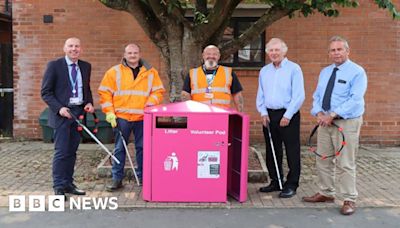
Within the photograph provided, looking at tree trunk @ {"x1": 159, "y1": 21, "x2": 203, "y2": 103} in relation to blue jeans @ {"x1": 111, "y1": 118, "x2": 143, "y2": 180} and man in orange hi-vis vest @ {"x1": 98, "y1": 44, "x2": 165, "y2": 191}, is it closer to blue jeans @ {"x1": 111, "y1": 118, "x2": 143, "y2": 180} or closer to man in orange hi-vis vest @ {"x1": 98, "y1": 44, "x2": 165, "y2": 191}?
man in orange hi-vis vest @ {"x1": 98, "y1": 44, "x2": 165, "y2": 191}

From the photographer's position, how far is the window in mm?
9750

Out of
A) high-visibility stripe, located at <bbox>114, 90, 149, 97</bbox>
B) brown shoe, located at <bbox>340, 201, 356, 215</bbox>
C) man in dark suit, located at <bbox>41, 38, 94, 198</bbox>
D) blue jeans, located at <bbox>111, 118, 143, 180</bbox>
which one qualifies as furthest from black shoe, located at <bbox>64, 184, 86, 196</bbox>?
brown shoe, located at <bbox>340, 201, 356, 215</bbox>

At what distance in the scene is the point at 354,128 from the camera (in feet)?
17.0

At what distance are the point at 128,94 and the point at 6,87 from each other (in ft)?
19.7

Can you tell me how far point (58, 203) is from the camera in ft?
17.6

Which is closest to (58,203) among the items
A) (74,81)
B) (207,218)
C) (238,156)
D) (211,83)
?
(74,81)

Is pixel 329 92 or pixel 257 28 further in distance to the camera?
pixel 257 28

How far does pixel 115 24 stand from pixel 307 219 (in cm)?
615

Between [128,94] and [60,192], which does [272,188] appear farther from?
[60,192]

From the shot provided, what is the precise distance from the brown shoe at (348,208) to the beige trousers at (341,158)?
5 cm

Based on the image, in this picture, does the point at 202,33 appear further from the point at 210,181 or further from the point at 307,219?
the point at 307,219

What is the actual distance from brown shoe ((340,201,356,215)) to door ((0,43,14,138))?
7.72 m

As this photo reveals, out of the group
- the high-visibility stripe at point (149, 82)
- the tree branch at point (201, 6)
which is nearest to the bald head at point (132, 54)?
the high-visibility stripe at point (149, 82)

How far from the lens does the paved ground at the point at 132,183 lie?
556 centimetres
